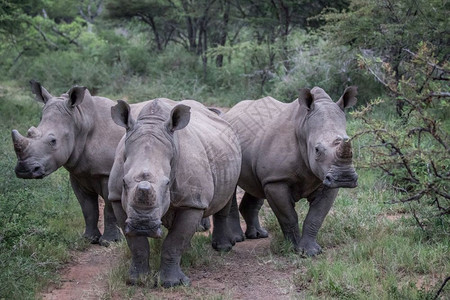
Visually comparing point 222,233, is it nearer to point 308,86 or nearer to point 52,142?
point 52,142

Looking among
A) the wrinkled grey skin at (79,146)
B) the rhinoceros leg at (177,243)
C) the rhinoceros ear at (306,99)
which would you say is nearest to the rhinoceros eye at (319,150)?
the rhinoceros ear at (306,99)

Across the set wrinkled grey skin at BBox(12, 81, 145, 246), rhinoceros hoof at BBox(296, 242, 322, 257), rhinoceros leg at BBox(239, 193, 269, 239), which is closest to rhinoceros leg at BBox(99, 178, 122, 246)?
wrinkled grey skin at BBox(12, 81, 145, 246)

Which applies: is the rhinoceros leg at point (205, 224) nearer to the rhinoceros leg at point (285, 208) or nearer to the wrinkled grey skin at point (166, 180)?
the rhinoceros leg at point (285, 208)

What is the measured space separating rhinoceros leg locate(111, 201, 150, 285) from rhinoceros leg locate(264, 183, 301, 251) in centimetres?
164

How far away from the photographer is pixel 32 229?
7.02 meters

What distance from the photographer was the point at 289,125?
7355 millimetres

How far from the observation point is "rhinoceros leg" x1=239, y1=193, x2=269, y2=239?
8195 millimetres

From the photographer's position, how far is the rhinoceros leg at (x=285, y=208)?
7141mm

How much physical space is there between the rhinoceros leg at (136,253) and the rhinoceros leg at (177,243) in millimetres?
152

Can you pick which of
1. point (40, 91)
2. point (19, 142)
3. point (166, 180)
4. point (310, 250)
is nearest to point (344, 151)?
point (310, 250)

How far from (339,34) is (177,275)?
842 cm

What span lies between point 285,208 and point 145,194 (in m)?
2.35

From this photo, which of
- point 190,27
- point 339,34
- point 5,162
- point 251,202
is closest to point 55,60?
point 190,27

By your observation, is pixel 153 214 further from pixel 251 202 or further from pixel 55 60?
pixel 55 60
